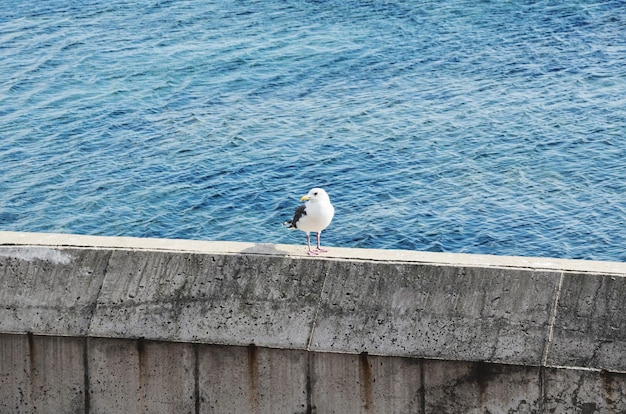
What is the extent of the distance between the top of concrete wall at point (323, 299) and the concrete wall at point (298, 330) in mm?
11

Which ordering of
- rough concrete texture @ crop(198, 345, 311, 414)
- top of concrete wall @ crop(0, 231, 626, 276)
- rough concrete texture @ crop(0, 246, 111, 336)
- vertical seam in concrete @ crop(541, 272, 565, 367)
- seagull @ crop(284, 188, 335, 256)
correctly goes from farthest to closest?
seagull @ crop(284, 188, 335, 256) < rough concrete texture @ crop(0, 246, 111, 336) < rough concrete texture @ crop(198, 345, 311, 414) < top of concrete wall @ crop(0, 231, 626, 276) < vertical seam in concrete @ crop(541, 272, 565, 367)

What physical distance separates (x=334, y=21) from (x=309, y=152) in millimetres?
14422

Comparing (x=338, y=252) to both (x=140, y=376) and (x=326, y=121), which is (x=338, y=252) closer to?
(x=140, y=376)

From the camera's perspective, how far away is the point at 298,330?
8578mm

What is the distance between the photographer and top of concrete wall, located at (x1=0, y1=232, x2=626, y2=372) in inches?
323

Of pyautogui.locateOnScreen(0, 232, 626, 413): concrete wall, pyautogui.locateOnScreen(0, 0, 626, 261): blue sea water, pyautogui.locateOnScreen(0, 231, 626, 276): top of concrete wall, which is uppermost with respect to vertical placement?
pyautogui.locateOnScreen(0, 231, 626, 276): top of concrete wall

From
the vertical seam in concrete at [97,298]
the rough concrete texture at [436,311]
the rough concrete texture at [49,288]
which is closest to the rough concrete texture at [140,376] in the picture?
the vertical seam in concrete at [97,298]

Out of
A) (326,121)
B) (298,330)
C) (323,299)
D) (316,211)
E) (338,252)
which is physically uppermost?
(338,252)

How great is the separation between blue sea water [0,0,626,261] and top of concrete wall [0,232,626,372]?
672 inches

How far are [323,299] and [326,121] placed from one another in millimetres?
25931

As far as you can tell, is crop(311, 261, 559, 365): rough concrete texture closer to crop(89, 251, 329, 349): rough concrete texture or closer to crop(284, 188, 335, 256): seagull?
crop(89, 251, 329, 349): rough concrete texture

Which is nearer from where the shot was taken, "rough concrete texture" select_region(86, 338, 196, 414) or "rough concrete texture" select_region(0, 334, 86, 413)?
"rough concrete texture" select_region(86, 338, 196, 414)

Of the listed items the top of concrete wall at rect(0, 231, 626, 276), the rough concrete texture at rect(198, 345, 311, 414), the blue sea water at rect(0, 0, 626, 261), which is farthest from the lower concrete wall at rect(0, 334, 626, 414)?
the blue sea water at rect(0, 0, 626, 261)

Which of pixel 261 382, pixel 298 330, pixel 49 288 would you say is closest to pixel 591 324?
pixel 298 330
